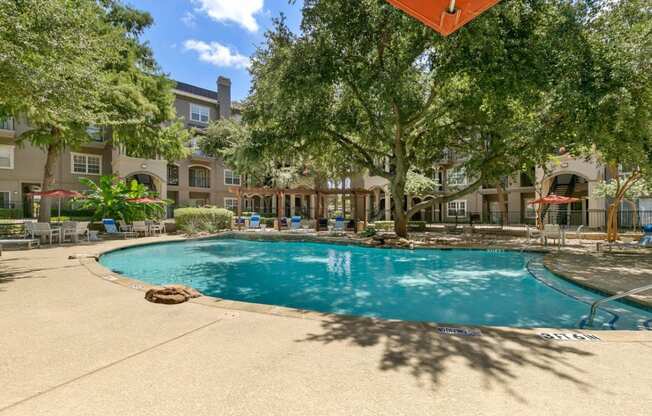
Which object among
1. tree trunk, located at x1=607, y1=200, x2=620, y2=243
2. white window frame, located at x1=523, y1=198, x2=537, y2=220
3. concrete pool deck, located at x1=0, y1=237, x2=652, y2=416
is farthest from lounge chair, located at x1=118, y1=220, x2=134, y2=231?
white window frame, located at x1=523, y1=198, x2=537, y2=220

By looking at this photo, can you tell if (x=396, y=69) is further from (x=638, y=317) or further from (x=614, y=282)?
(x=638, y=317)

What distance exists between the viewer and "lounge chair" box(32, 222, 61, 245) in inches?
507

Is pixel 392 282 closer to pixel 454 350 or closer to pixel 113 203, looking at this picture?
pixel 454 350

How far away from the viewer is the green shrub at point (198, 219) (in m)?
18.7

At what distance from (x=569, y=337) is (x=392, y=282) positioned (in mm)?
5078

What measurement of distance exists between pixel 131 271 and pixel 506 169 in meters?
15.4

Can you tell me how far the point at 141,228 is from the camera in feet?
54.6

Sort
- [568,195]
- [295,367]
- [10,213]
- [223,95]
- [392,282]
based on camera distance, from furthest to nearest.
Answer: [223,95] < [568,195] < [10,213] < [392,282] < [295,367]

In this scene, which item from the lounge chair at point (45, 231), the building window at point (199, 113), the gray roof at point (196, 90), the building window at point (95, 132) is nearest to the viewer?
the lounge chair at point (45, 231)

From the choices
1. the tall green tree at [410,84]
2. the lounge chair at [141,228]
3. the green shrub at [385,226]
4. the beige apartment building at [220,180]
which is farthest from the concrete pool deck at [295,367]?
the green shrub at [385,226]

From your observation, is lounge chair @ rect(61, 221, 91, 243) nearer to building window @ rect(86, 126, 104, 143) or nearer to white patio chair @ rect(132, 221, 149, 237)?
white patio chair @ rect(132, 221, 149, 237)

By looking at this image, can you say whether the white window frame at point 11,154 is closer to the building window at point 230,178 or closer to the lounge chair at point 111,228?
the lounge chair at point 111,228

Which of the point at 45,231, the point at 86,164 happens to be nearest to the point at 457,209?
the point at 45,231

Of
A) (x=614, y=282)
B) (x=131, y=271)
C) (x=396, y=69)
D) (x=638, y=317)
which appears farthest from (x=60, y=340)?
(x=396, y=69)
